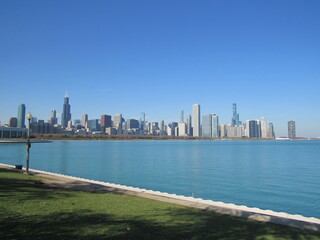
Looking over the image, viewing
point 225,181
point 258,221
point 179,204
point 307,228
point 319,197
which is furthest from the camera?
point 225,181

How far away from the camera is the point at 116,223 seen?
8.86m

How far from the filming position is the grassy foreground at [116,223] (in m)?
7.68

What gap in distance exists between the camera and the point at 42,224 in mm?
8156

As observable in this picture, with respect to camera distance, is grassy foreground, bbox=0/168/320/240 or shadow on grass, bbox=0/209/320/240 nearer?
shadow on grass, bbox=0/209/320/240

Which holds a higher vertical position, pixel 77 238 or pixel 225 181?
pixel 77 238

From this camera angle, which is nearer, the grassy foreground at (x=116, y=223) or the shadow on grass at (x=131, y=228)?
the shadow on grass at (x=131, y=228)

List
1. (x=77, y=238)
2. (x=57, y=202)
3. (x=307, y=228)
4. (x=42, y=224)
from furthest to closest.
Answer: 1. (x=57, y=202)
2. (x=307, y=228)
3. (x=42, y=224)
4. (x=77, y=238)

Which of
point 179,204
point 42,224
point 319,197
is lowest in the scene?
point 319,197

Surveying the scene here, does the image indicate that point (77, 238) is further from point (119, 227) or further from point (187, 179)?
point (187, 179)

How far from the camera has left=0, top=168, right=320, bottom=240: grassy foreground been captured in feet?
25.2

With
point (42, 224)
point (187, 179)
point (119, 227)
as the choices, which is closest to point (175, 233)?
point (119, 227)

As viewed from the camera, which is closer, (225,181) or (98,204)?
(98,204)

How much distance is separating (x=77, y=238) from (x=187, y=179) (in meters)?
26.7

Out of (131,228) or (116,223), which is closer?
(131,228)
